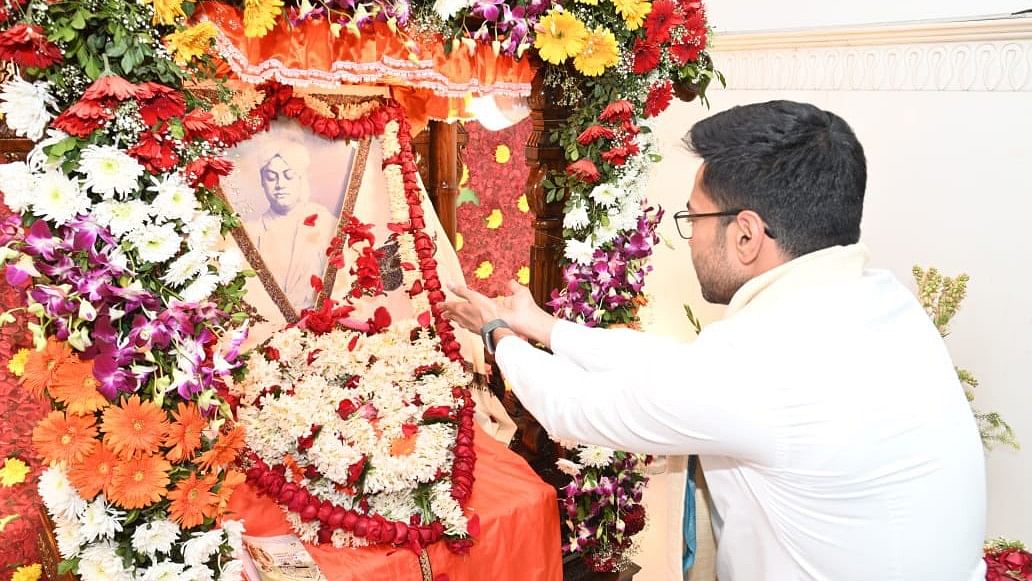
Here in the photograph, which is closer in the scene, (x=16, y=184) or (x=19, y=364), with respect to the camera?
(x=16, y=184)

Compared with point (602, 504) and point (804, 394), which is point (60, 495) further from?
point (602, 504)

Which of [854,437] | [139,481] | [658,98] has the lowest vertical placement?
[139,481]

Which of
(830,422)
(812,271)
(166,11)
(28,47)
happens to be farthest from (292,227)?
(830,422)

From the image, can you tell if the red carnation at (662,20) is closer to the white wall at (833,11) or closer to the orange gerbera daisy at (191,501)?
the white wall at (833,11)

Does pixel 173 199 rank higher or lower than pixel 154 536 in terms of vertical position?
higher

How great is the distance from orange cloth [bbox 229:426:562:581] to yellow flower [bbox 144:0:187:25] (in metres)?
1.51

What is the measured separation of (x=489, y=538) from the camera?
271 centimetres

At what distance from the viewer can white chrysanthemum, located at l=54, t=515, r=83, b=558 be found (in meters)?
1.84

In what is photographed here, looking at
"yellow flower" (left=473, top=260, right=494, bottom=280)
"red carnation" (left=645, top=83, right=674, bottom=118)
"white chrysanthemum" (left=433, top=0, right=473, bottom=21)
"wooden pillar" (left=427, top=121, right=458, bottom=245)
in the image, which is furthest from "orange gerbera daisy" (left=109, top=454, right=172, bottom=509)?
"yellow flower" (left=473, top=260, right=494, bottom=280)

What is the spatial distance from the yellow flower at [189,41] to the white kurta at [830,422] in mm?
1386

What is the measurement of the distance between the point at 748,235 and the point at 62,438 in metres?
1.78

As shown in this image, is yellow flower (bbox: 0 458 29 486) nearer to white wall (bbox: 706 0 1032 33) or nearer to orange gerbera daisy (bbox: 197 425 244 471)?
orange gerbera daisy (bbox: 197 425 244 471)

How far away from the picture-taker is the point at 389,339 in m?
3.39

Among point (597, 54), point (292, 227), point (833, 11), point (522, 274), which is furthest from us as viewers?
point (522, 274)
